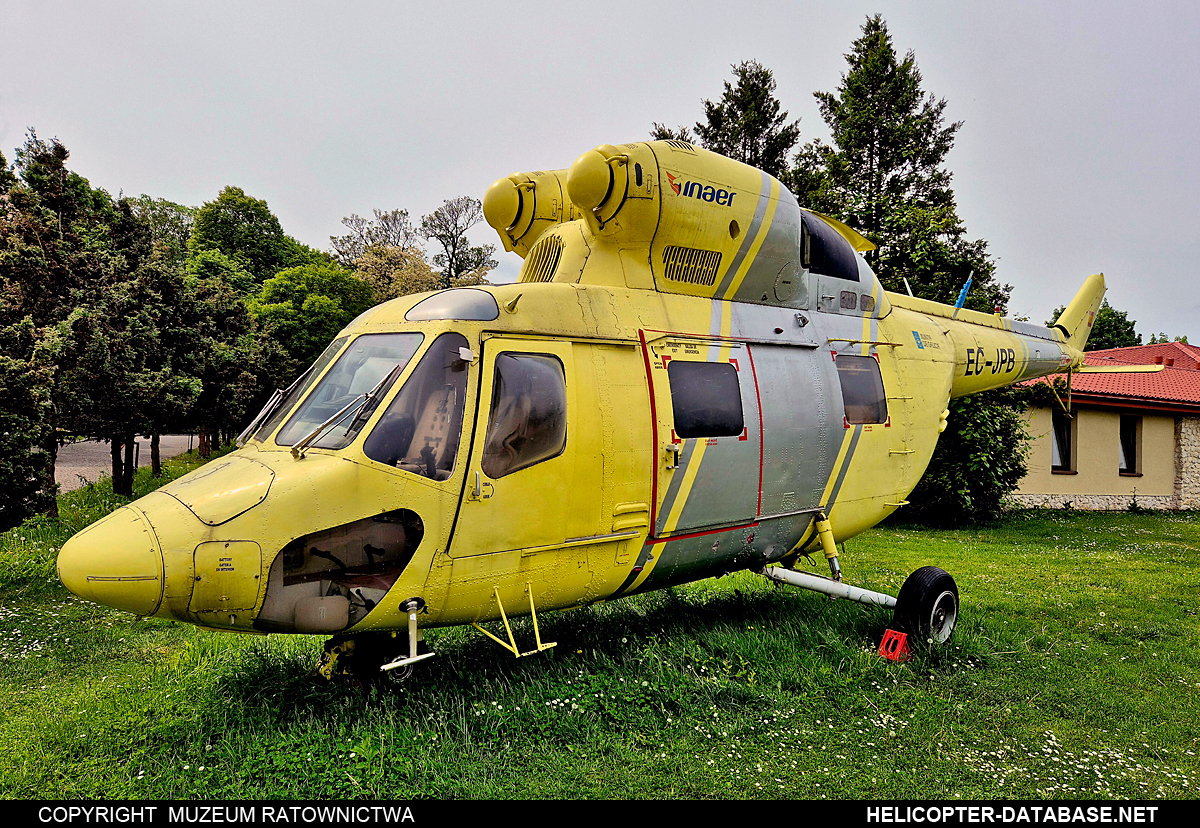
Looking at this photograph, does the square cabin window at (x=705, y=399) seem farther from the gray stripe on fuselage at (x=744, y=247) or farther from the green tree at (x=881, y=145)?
the green tree at (x=881, y=145)

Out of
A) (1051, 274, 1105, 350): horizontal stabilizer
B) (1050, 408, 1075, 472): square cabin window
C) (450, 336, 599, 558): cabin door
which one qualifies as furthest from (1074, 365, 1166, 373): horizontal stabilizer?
(1050, 408, 1075, 472): square cabin window

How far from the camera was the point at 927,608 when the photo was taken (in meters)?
6.23

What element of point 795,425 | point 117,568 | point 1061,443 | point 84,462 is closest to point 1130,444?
point 1061,443

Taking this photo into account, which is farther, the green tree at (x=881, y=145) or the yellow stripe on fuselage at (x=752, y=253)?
the green tree at (x=881, y=145)

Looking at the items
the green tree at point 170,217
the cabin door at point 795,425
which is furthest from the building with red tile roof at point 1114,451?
the green tree at point 170,217

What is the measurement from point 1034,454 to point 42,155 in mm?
23156

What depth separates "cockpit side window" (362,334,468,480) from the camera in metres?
4.21

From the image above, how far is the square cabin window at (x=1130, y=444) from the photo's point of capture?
19.5 meters

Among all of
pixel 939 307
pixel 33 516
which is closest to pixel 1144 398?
pixel 939 307

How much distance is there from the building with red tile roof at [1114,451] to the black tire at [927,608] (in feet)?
45.5

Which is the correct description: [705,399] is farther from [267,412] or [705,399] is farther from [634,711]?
[267,412]

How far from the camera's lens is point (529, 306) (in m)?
4.81

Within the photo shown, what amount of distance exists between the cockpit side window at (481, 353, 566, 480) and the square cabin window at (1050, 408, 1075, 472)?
18.6 m

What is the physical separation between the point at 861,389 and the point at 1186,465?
19.4 meters
